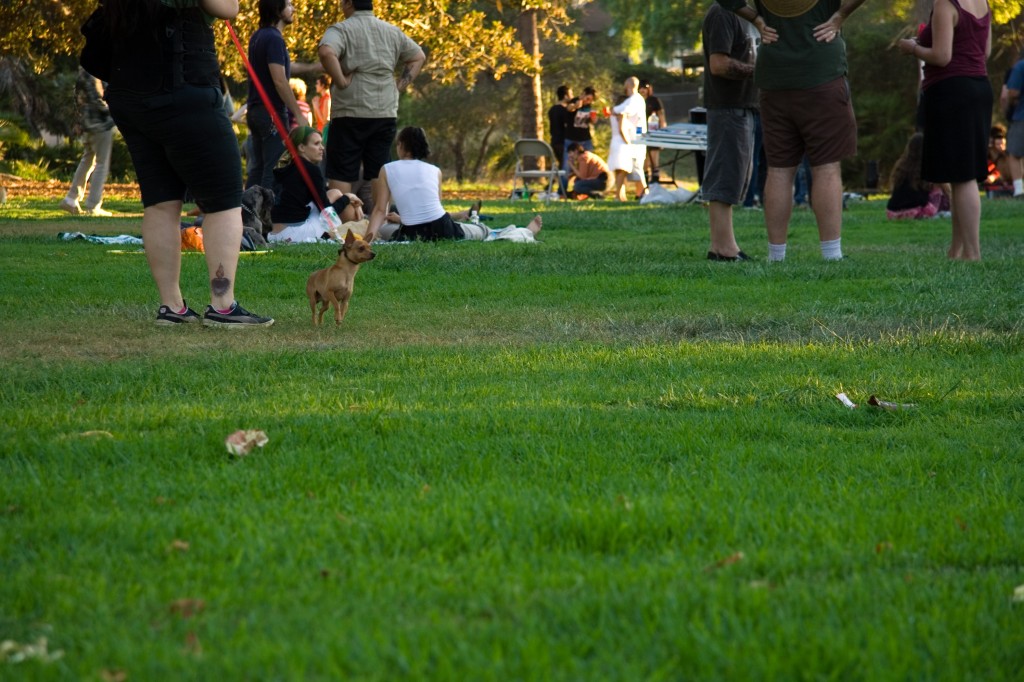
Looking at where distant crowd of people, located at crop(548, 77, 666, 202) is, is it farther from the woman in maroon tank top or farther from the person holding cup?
the woman in maroon tank top

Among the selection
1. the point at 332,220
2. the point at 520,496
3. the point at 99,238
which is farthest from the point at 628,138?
the point at 520,496

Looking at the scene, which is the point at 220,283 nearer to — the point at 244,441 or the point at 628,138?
the point at 244,441

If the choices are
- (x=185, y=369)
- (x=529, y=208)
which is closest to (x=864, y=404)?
(x=185, y=369)

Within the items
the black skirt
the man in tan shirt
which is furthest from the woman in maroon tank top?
the man in tan shirt

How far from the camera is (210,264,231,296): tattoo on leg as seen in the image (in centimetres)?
596

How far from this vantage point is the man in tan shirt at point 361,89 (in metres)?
10.8

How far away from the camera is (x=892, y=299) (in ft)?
22.3

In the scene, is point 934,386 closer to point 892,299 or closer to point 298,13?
point 892,299

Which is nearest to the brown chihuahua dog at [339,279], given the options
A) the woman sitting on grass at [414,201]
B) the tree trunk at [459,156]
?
the woman sitting on grass at [414,201]

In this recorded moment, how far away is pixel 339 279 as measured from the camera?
5996mm

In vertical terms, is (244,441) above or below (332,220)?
below

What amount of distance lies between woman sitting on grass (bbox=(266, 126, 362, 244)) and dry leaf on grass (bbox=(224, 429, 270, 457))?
7407 mm

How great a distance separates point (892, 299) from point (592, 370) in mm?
2628

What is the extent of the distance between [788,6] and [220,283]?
441 cm
